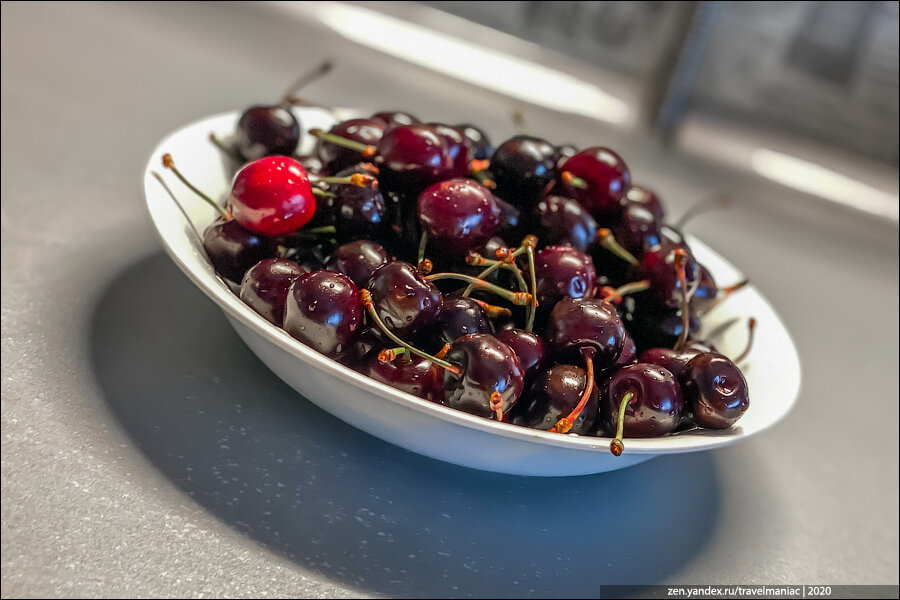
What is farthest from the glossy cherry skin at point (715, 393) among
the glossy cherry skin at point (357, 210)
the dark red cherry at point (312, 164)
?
the dark red cherry at point (312, 164)

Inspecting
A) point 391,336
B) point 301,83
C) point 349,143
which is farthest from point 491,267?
point 301,83

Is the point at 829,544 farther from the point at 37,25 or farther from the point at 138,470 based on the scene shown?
the point at 37,25

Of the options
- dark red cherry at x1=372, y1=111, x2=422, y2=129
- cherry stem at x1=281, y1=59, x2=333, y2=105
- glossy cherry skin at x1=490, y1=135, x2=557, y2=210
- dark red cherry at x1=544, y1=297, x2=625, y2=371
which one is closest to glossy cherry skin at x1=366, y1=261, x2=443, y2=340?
dark red cherry at x1=544, y1=297, x2=625, y2=371

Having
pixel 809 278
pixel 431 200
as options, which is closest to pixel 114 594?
pixel 431 200

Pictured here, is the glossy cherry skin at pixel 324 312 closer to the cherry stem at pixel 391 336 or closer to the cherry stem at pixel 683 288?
the cherry stem at pixel 391 336

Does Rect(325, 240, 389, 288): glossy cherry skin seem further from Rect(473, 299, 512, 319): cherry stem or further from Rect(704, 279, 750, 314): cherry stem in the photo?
Rect(704, 279, 750, 314): cherry stem

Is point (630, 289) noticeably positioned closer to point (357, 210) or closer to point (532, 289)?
point (532, 289)
